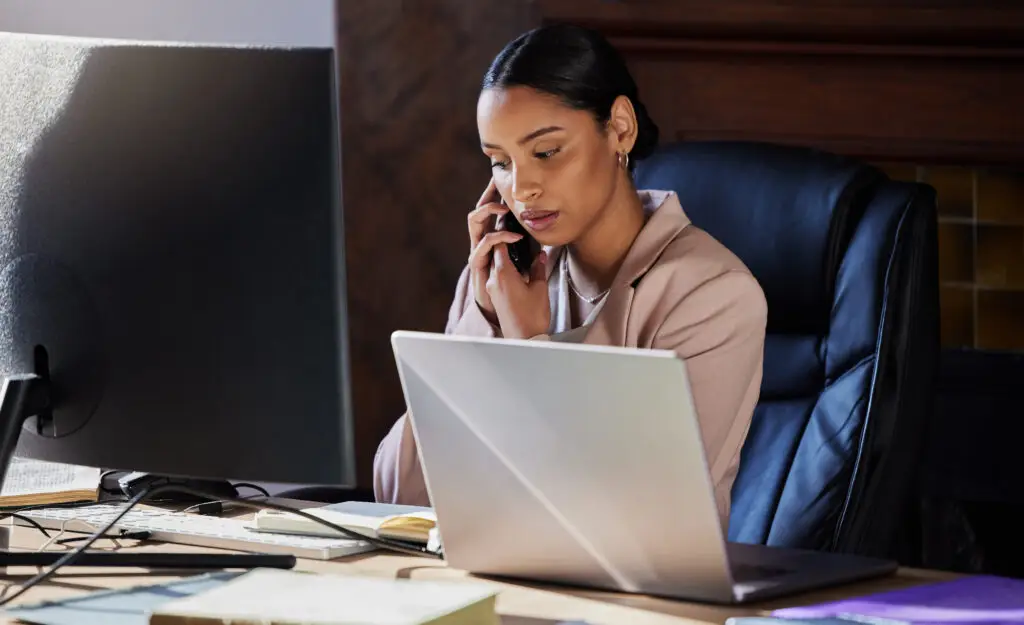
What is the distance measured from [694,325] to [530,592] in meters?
0.60

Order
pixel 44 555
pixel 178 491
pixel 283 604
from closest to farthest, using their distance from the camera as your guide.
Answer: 1. pixel 283 604
2. pixel 44 555
3. pixel 178 491

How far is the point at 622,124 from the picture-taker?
1.85 meters

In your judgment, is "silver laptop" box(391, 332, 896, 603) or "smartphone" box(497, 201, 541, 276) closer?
"silver laptop" box(391, 332, 896, 603)

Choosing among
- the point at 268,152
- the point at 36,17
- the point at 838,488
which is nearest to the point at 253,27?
the point at 36,17

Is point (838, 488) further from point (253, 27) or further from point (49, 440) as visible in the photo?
point (253, 27)

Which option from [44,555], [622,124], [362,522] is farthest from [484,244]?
[44,555]

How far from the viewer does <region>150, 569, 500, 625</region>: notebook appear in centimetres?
93

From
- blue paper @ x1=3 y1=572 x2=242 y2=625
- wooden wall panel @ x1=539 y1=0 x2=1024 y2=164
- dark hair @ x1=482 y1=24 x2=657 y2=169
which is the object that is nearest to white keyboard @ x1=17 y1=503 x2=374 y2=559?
blue paper @ x1=3 y1=572 x2=242 y2=625

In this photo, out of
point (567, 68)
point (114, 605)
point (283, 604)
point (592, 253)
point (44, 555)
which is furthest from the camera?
point (592, 253)

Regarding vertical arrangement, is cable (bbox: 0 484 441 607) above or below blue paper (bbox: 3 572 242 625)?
above

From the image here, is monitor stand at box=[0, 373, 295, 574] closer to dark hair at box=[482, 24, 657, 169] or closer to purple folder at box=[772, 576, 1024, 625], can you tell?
purple folder at box=[772, 576, 1024, 625]

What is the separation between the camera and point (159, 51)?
3.54ft

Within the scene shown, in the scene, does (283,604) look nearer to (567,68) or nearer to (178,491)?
(178,491)

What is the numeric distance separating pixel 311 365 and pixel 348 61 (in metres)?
1.82
